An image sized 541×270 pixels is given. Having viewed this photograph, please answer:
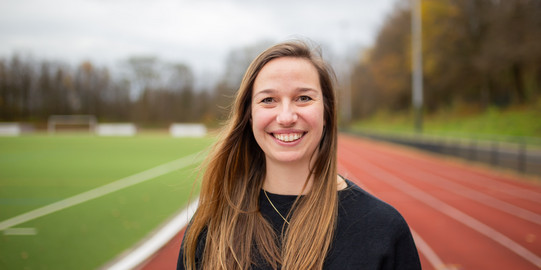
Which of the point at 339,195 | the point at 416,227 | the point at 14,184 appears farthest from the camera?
the point at 14,184

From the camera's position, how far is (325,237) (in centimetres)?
148

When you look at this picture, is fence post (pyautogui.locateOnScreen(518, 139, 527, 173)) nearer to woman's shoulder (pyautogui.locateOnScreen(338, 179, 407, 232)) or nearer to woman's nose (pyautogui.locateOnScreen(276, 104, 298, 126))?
woman's shoulder (pyautogui.locateOnScreen(338, 179, 407, 232))

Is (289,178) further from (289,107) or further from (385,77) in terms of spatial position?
(385,77)

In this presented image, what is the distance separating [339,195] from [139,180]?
10971 millimetres

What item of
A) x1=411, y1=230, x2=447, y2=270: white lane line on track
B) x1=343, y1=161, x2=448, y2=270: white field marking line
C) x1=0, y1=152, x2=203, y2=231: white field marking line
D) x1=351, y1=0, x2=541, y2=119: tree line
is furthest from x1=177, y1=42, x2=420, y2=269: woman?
x1=351, y1=0, x2=541, y2=119: tree line

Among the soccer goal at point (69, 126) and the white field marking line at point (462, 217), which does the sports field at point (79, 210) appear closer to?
the white field marking line at point (462, 217)

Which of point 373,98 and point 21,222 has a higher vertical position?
point 373,98

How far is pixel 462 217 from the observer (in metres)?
7.30

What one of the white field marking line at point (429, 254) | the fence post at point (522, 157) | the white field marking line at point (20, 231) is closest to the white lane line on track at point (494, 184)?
the fence post at point (522, 157)

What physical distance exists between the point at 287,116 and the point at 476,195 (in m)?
9.45

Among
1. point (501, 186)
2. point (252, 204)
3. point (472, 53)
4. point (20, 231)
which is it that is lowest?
point (501, 186)

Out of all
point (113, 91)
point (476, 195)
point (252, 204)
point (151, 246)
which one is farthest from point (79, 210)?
point (113, 91)

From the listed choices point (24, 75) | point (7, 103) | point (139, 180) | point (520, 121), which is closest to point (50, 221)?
point (139, 180)

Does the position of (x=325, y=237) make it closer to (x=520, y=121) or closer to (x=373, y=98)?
(x=520, y=121)
